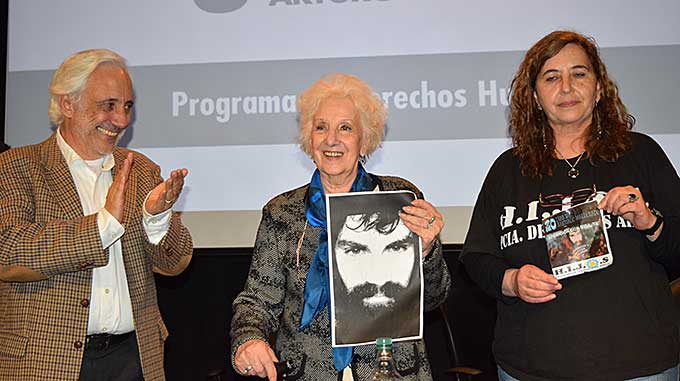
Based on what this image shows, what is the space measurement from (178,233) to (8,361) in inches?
26.1

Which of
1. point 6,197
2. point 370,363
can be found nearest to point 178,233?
point 6,197

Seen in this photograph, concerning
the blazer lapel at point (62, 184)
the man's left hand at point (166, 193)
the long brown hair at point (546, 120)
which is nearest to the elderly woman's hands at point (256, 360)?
the man's left hand at point (166, 193)

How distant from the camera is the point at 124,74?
269 centimetres

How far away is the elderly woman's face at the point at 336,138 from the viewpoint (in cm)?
234

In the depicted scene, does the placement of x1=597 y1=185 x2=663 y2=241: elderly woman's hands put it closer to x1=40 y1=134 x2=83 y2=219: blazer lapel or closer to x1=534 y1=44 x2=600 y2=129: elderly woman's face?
x1=534 y1=44 x2=600 y2=129: elderly woman's face

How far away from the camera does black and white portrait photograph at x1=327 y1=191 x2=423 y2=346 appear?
2115 millimetres

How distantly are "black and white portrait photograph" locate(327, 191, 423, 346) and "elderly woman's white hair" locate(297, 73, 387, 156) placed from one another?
31 cm

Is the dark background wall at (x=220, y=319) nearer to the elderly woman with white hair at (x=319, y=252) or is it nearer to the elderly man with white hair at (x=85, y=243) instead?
the elderly man with white hair at (x=85, y=243)

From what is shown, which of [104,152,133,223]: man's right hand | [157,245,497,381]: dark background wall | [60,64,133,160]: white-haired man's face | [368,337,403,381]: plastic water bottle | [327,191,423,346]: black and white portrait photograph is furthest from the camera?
[157,245,497,381]: dark background wall

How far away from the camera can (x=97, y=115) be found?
102 inches

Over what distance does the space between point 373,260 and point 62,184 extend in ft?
→ 3.56

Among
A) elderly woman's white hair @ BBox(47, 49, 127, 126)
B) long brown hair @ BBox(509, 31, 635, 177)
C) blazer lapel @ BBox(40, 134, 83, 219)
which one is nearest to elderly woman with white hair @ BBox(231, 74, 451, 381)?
long brown hair @ BBox(509, 31, 635, 177)

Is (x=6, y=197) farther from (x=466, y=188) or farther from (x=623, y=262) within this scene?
(x=466, y=188)

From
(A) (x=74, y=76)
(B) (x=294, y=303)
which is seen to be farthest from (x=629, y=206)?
(A) (x=74, y=76)
